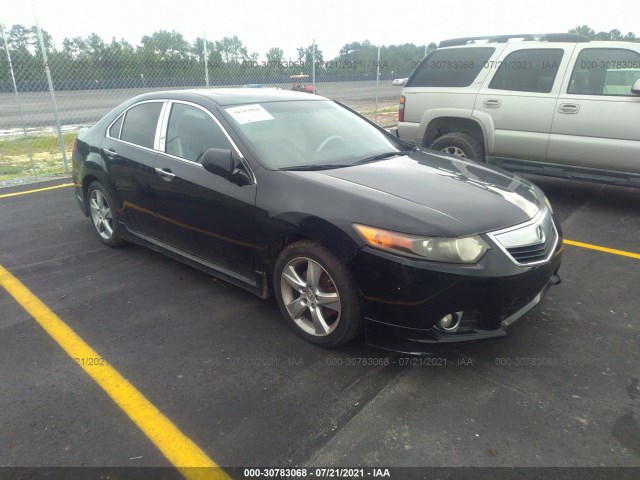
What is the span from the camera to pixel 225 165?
3.25 meters

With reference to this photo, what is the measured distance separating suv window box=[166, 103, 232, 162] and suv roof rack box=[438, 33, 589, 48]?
15.4ft

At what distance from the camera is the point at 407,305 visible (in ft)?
8.77

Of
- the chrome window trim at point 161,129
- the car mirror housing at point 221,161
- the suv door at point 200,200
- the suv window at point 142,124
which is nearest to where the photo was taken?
the car mirror housing at point 221,161

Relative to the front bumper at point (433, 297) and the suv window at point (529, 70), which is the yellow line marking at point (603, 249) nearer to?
the suv window at point (529, 70)

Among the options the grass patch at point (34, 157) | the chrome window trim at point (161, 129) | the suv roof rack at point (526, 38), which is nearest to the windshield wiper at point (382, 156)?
the chrome window trim at point (161, 129)

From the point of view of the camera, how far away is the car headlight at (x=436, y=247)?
103 inches

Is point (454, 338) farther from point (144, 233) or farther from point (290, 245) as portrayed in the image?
point (144, 233)

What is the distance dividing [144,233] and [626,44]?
568 centimetres

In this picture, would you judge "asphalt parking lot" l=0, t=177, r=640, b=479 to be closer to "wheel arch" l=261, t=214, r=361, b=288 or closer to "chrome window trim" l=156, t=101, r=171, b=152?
"wheel arch" l=261, t=214, r=361, b=288

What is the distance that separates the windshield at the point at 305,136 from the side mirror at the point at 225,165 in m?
0.16

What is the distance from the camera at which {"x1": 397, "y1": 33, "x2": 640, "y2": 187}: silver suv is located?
5.57 meters

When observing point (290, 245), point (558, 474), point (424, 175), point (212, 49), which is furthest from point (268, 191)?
point (212, 49)

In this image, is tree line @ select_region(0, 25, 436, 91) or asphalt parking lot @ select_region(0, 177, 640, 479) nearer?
asphalt parking lot @ select_region(0, 177, 640, 479)

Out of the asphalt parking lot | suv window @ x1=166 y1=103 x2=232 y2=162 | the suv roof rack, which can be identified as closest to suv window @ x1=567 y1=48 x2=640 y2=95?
the suv roof rack
